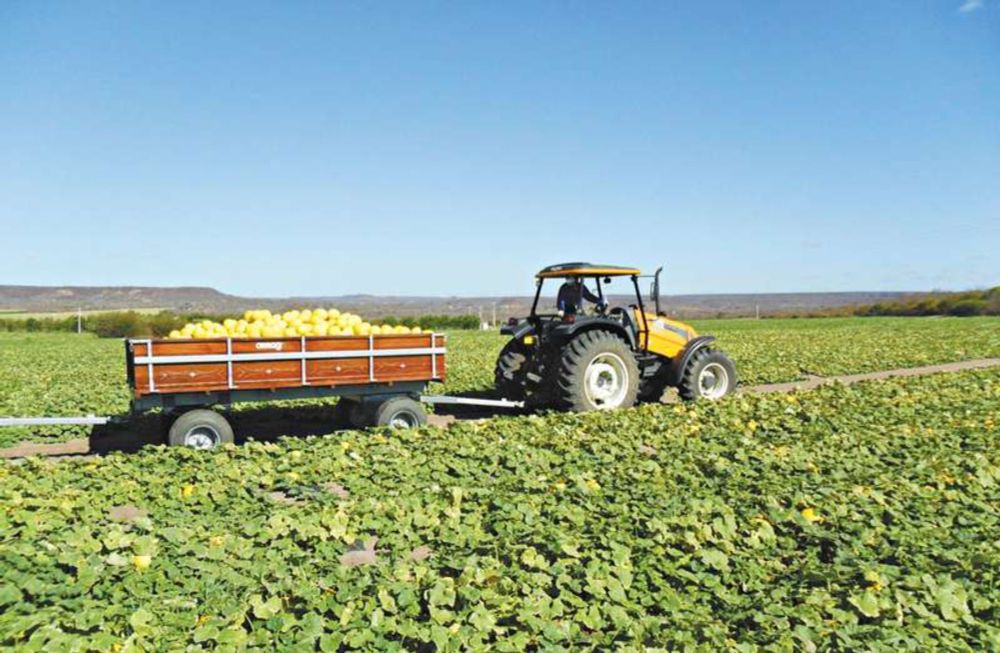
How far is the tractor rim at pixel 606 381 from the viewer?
36.8 ft

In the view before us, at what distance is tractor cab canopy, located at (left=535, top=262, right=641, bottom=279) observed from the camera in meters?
11.3

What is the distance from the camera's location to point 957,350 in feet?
74.3

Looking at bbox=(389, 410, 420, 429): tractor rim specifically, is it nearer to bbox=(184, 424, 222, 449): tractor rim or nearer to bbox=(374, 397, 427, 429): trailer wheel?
bbox=(374, 397, 427, 429): trailer wheel

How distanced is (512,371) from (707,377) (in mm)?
3380

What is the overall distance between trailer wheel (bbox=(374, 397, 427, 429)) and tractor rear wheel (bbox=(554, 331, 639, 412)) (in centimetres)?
224

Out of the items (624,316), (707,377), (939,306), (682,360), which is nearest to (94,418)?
(624,316)

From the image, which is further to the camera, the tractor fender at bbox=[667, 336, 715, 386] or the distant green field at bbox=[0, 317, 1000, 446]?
the distant green field at bbox=[0, 317, 1000, 446]

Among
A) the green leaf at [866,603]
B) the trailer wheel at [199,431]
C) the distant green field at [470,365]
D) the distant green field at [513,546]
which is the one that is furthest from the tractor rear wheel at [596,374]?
the green leaf at [866,603]

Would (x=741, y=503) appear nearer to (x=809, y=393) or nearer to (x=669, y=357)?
(x=669, y=357)

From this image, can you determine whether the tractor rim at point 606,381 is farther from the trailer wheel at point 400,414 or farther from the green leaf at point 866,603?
the green leaf at point 866,603

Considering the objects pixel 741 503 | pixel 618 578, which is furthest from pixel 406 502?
pixel 741 503

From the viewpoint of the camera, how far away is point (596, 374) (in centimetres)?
1123

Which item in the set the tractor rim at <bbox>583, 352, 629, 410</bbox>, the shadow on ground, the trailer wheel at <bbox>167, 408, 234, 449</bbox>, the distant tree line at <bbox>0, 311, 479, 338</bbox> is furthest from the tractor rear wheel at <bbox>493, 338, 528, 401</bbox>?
the distant tree line at <bbox>0, 311, 479, 338</bbox>

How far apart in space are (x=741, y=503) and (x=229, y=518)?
4.16m
